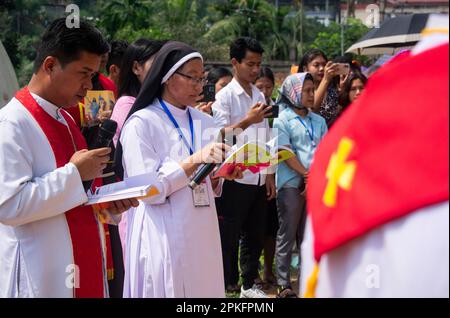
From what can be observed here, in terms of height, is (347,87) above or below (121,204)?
below

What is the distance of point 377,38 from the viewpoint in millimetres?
9641

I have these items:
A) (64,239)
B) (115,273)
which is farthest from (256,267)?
(64,239)

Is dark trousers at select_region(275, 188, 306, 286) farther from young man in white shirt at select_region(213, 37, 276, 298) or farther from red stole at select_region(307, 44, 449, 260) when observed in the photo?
red stole at select_region(307, 44, 449, 260)

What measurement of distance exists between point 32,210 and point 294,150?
3960 millimetres

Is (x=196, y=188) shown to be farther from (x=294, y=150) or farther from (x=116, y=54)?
(x=294, y=150)

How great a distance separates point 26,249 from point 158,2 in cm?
4061

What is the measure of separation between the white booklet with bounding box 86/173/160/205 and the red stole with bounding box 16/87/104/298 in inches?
3.6

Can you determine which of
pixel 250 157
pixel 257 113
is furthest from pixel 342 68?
pixel 250 157

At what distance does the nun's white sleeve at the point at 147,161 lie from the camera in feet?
12.0

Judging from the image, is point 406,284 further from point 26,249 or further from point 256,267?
point 256,267

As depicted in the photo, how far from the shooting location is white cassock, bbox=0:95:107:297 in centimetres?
287

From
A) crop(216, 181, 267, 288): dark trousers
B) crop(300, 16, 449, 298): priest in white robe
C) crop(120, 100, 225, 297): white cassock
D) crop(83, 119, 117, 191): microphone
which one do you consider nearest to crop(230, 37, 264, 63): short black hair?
crop(216, 181, 267, 288): dark trousers

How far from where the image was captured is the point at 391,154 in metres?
Answer: 1.46

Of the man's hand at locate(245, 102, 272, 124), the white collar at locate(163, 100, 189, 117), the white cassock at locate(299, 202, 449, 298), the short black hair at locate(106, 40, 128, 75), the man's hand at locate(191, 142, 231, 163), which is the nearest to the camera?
the white cassock at locate(299, 202, 449, 298)
